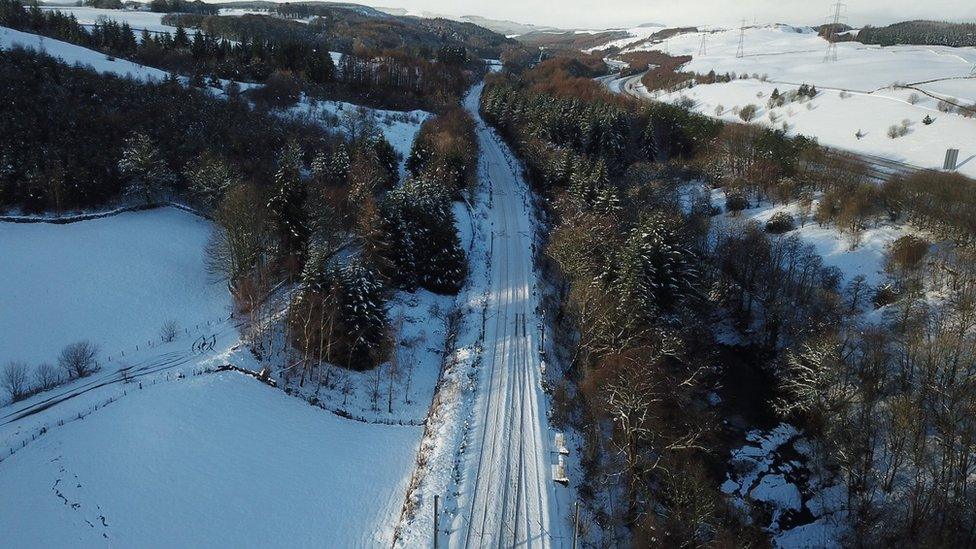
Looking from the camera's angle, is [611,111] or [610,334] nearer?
[610,334]

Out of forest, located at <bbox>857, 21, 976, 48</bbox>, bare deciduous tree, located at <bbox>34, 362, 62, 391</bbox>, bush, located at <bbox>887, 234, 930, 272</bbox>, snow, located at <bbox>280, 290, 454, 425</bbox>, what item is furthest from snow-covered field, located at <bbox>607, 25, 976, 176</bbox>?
bare deciduous tree, located at <bbox>34, 362, 62, 391</bbox>

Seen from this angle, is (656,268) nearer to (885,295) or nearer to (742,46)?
(885,295)

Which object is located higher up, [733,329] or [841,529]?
[733,329]

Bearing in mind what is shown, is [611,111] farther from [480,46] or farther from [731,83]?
[480,46]

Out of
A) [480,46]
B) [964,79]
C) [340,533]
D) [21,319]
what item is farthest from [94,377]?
[480,46]

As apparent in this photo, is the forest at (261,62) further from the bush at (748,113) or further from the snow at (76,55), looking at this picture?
the bush at (748,113)

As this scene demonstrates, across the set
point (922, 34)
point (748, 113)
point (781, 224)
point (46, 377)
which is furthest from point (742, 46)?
point (46, 377)

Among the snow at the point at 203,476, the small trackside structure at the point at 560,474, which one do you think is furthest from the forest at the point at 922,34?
the snow at the point at 203,476
